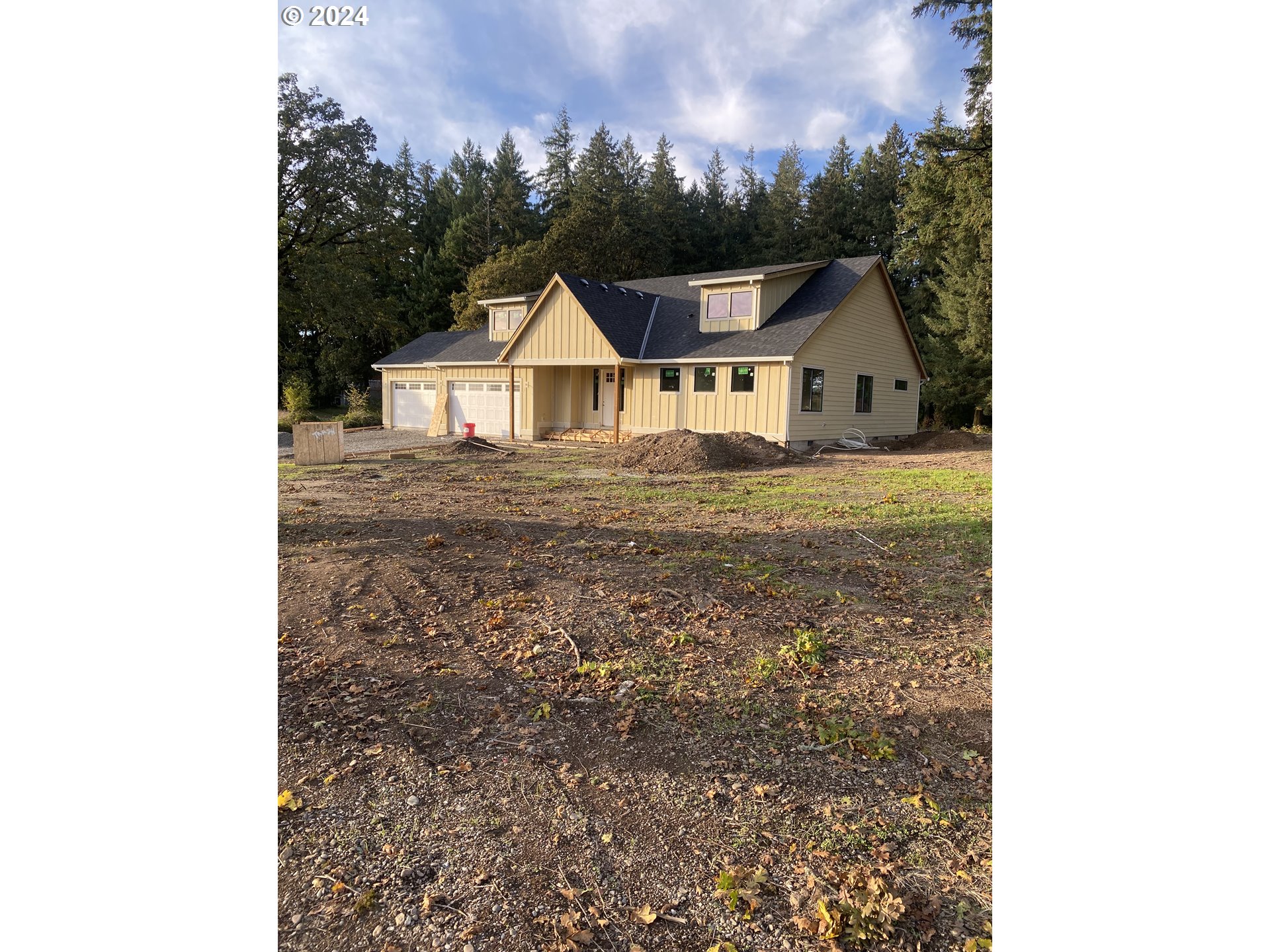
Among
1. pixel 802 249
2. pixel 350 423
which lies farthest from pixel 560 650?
pixel 802 249

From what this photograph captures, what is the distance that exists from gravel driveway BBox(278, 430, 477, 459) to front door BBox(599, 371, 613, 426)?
4.87 metres


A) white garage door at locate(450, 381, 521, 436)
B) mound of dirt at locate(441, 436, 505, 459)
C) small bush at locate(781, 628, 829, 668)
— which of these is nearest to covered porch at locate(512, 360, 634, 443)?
white garage door at locate(450, 381, 521, 436)

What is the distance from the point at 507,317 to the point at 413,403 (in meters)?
5.04

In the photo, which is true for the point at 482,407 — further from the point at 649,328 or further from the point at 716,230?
the point at 716,230

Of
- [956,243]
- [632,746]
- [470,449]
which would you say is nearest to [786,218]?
[956,243]

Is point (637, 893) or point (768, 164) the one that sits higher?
point (768, 164)

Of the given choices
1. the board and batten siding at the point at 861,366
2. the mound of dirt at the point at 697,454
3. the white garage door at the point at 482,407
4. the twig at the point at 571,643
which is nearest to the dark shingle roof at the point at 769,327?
the board and batten siding at the point at 861,366

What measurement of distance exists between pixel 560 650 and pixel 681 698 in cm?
88

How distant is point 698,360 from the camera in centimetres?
1770

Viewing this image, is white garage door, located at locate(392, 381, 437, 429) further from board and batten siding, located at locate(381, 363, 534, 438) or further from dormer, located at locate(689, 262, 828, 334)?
dormer, located at locate(689, 262, 828, 334)

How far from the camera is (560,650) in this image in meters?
3.75

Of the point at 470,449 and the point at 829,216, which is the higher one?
the point at 829,216
